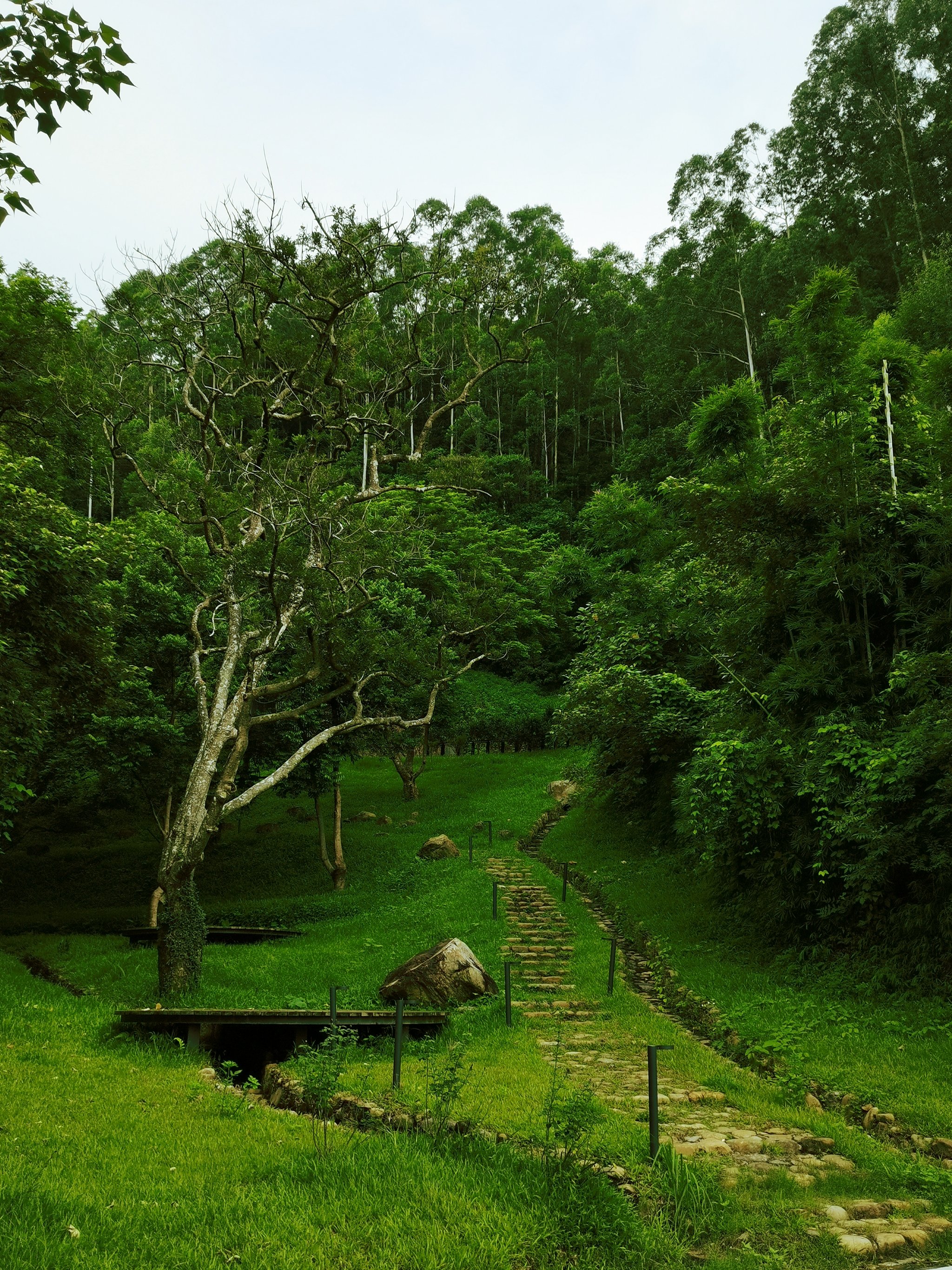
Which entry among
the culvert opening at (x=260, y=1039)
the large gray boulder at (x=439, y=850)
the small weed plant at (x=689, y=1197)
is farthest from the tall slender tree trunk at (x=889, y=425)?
the large gray boulder at (x=439, y=850)

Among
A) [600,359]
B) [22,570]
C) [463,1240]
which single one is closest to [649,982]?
[463,1240]

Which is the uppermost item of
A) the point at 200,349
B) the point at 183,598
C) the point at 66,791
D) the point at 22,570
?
Result: the point at 200,349

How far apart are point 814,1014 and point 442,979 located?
5.00 m

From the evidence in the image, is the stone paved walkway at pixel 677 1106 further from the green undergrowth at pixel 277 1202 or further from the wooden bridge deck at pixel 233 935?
the wooden bridge deck at pixel 233 935

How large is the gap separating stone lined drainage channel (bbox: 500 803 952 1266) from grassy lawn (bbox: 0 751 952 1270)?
0.13 m

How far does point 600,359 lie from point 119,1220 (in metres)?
55.0

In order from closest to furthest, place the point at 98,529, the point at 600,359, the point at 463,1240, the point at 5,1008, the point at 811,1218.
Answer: the point at 463,1240, the point at 811,1218, the point at 5,1008, the point at 98,529, the point at 600,359

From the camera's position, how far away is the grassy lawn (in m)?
4.70

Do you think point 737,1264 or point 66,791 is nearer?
point 737,1264

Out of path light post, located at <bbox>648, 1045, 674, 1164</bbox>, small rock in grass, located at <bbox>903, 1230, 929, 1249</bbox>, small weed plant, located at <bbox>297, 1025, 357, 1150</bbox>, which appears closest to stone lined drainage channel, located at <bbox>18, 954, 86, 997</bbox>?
small weed plant, located at <bbox>297, 1025, 357, 1150</bbox>

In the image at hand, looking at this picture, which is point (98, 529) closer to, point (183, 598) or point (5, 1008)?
point (183, 598)

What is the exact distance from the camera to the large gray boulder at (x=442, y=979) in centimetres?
1184

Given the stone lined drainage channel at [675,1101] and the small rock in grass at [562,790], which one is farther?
the small rock in grass at [562,790]

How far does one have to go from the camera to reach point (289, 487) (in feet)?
50.1
